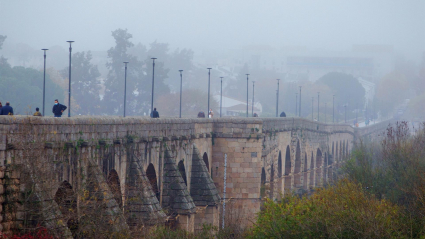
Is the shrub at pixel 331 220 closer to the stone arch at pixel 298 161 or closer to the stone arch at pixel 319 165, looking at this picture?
the stone arch at pixel 298 161

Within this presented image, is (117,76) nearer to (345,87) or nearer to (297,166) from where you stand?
(297,166)

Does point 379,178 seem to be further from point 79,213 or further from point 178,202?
point 79,213

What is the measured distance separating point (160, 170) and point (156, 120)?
69.2 inches

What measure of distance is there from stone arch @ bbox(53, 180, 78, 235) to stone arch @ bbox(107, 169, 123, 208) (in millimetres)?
1899

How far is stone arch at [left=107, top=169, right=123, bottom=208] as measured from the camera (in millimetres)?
17419

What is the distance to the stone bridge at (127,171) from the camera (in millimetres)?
13031

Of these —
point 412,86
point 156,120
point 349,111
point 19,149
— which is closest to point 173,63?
point 349,111

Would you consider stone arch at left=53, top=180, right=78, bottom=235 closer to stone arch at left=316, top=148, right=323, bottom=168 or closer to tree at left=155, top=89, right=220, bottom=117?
stone arch at left=316, top=148, right=323, bottom=168

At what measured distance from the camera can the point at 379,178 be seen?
3167 centimetres

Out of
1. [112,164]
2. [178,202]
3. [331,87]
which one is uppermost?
[331,87]

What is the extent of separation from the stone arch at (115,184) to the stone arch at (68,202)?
1.90m

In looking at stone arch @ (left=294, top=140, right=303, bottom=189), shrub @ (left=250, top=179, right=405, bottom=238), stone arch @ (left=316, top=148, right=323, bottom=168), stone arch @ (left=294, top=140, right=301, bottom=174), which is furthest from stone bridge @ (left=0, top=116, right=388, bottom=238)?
stone arch @ (left=316, top=148, right=323, bottom=168)

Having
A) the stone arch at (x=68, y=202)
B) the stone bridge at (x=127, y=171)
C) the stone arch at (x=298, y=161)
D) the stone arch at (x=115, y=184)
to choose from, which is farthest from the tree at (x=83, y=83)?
the stone arch at (x=68, y=202)

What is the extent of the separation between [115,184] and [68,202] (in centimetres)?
285
